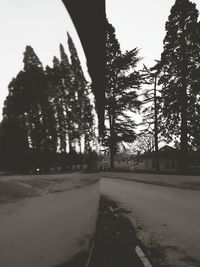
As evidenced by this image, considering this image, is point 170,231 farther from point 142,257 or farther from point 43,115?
point 43,115

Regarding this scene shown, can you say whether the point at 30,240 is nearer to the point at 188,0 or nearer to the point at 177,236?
the point at 177,236

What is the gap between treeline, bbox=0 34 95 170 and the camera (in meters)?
1.54

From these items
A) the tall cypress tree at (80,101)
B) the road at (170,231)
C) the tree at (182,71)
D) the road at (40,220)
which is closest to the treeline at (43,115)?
the tall cypress tree at (80,101)

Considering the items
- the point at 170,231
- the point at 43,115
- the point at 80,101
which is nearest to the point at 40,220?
the point at 43,115

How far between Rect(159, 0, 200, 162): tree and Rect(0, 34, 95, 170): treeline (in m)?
31.2

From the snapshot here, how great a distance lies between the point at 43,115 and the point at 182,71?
1301 inches

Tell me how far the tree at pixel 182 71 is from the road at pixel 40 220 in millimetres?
31316

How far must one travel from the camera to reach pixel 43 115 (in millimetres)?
1820

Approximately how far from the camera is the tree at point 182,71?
3297 centimetres

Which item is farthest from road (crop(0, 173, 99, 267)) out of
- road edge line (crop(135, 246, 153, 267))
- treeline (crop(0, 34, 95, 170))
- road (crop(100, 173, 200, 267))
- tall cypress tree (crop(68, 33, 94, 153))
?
road (crop(100, 173, 200, 267))

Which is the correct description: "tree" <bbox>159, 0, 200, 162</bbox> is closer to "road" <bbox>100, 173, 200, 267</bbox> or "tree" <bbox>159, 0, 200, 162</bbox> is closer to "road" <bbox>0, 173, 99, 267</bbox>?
"road" <bbox>100, 173, 200, 267</bbox>

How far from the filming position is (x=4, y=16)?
1.18 metres

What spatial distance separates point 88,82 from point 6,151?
36.0 inches

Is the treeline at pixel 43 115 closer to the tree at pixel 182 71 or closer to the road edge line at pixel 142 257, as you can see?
the road edge line at pixel 142 257
